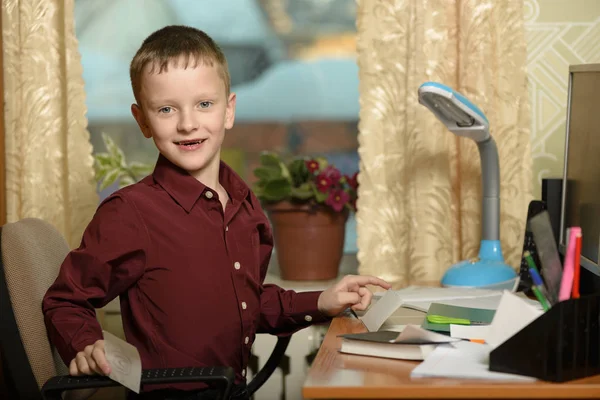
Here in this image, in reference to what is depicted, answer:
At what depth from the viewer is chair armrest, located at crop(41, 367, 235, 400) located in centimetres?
119

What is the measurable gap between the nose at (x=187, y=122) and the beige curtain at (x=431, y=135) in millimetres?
880

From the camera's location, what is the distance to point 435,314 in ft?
4.59

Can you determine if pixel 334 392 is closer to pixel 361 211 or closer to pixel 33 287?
pixel 33 287

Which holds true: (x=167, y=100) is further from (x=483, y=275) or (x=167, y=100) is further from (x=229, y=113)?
(x=483, y=275)

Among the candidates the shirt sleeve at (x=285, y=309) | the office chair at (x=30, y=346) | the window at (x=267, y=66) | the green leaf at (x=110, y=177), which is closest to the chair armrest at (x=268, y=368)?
the shirt sleeve at (x=285, y=309)

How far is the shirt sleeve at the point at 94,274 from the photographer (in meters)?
1.29

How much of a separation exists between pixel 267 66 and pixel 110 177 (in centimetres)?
70

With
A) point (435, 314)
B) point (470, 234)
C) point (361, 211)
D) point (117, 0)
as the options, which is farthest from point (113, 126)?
point (435, 314)

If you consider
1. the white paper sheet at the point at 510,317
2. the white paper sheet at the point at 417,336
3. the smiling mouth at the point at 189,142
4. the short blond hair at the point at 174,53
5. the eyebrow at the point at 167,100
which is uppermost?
the short blond hair at the point at 174,53

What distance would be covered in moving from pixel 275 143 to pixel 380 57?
0.64 m

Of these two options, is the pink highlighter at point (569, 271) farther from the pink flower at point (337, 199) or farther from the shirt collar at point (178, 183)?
the pink flower at point (337, 199)

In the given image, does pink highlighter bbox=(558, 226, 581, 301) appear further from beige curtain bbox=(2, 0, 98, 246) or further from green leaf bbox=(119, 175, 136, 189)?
green leaf bbox=(119, 175, 136, 189)

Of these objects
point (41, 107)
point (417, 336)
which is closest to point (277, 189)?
point (41, 107)

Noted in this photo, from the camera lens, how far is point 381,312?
1.32 meters
